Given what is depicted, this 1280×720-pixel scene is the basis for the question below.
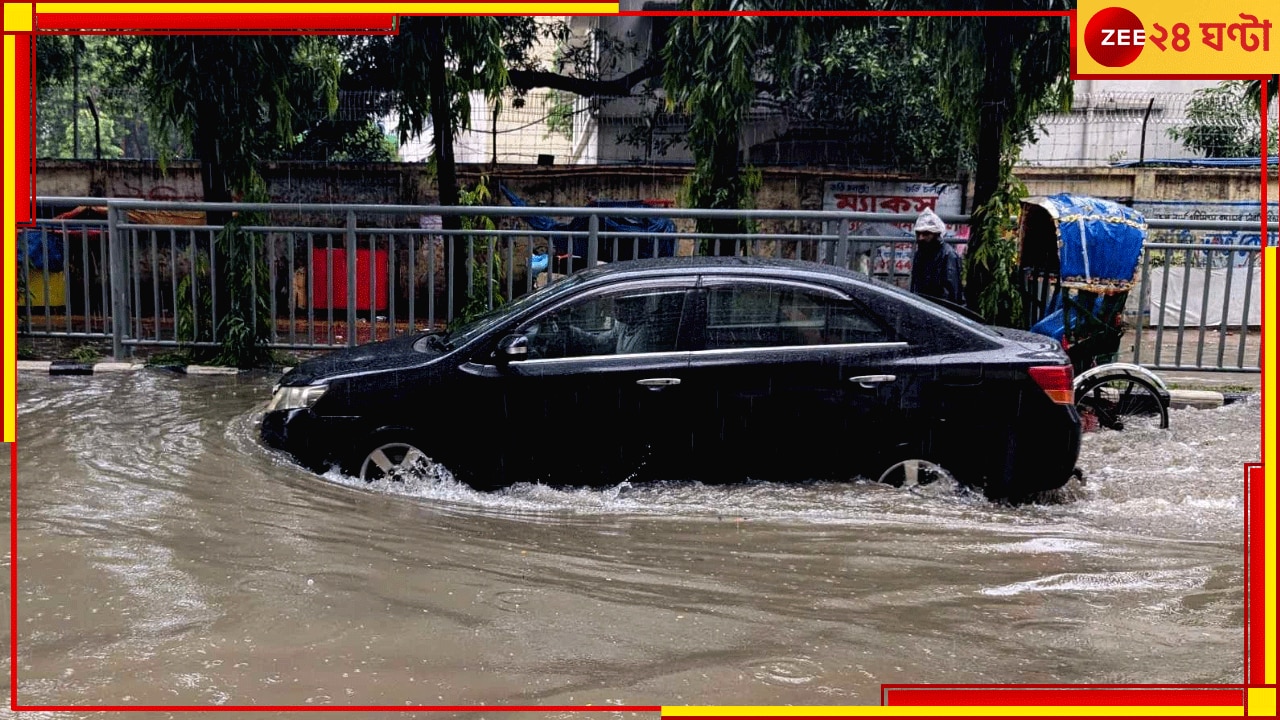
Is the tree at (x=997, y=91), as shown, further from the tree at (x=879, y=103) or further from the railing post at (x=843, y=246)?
the tree at (x=879, y=103)

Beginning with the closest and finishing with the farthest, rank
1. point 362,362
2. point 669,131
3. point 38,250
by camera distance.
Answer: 1. point 362,362
2. point 38,250
3. point 669,131

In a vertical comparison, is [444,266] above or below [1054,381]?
above

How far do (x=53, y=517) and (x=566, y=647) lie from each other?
3.24 m

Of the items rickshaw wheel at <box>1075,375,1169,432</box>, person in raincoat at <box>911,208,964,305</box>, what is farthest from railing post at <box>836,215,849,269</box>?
rickshaw wheel at <box>1075,375,1169,432</box>

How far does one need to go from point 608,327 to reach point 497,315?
784 mm

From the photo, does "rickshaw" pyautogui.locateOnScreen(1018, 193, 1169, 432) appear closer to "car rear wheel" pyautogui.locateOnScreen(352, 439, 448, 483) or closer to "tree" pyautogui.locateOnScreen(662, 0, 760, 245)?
"tree" pyautogui.locateOnScreen(662, 0, 760, 245)

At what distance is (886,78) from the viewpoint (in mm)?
17953

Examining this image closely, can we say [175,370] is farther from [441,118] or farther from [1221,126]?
[1221,126]

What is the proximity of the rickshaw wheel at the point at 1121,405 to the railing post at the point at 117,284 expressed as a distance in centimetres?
834

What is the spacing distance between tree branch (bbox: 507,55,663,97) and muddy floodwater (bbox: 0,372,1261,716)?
40.4 ft

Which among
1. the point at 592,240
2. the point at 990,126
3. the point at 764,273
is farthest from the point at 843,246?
the point at 764,273

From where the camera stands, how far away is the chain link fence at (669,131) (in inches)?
743

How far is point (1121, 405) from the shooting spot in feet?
29.9

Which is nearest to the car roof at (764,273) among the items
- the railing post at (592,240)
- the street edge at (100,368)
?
the railing post at (592,240)
